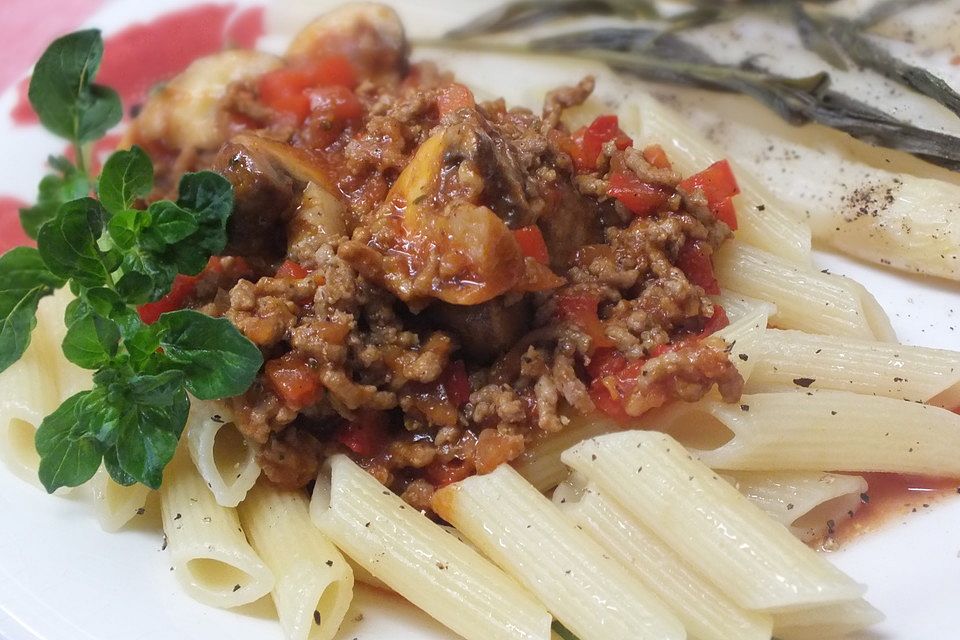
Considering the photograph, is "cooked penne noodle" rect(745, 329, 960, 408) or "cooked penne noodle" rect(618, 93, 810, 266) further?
"cooked penne noodle" rect(618, 93, 810, 266)

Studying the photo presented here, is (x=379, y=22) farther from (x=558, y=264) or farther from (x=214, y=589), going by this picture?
(x=214, y=589)

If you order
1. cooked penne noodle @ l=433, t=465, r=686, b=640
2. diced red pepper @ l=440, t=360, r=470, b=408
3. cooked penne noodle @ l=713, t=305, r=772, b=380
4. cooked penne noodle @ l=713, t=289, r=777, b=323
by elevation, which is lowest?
cooked penne noodle @ l=433, t=465, r=686, b=640

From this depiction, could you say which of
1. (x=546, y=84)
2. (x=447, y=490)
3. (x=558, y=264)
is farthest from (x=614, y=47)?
(x=447, y=490)

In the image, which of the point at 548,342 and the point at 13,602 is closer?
the point at 13,602

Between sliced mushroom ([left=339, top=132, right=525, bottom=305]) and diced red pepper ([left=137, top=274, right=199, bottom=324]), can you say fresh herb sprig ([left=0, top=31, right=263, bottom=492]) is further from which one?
sliced mushroom ([left=339, top=132, right=525, bottom=305])

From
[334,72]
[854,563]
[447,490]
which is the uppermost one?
[334,72]

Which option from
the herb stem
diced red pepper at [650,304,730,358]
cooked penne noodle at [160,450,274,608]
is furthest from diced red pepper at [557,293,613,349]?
the herb stem

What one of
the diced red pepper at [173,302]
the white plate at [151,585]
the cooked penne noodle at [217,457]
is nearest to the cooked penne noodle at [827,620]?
the white plate at [151,585]
